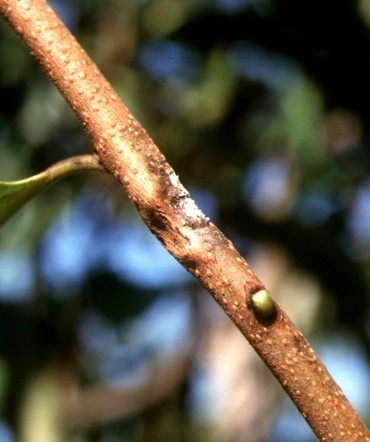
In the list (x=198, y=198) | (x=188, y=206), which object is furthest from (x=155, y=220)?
(x=198, y=198)

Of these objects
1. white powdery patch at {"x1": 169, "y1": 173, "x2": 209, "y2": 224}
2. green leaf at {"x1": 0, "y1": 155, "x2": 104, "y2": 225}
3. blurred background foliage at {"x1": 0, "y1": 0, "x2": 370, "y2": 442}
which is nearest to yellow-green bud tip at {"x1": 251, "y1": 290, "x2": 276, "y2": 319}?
white powdery patch at {"x1": 169, "y1": 173, "x2": 209, "y2": 224}

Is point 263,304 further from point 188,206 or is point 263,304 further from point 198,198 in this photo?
point 198,198

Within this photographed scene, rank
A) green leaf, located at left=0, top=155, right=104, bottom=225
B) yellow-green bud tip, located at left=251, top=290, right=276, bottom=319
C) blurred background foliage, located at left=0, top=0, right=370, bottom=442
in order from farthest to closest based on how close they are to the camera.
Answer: blurred background foliage, located at left=0, top=0, right=370, bottom=442 → green leaf, located at left=0, top=155, right=104, bottom=225 → yellow-green bud tip, located at left=251, top=290, right=276, bottom=319

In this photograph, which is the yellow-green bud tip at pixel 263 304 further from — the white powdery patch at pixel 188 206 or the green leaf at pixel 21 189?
the green leaf at pixel 21 189

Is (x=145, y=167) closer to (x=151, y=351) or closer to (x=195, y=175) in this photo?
(x=195, y=175)

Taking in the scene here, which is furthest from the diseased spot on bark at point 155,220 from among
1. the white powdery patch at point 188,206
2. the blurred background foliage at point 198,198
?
the blurred background foliage at point 198,198

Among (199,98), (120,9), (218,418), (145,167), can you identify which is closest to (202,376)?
(218,418)

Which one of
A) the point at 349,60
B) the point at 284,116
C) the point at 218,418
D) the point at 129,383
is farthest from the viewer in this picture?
the point at 129,383

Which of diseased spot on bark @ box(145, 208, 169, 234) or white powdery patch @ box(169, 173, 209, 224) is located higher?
white powdery patch @ box(169, 173, 209, 224)

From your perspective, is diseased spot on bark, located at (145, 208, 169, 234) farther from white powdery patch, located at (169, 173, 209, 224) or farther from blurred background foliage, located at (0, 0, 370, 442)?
blurred background foliage, located at (0, 0, 370, 442)
